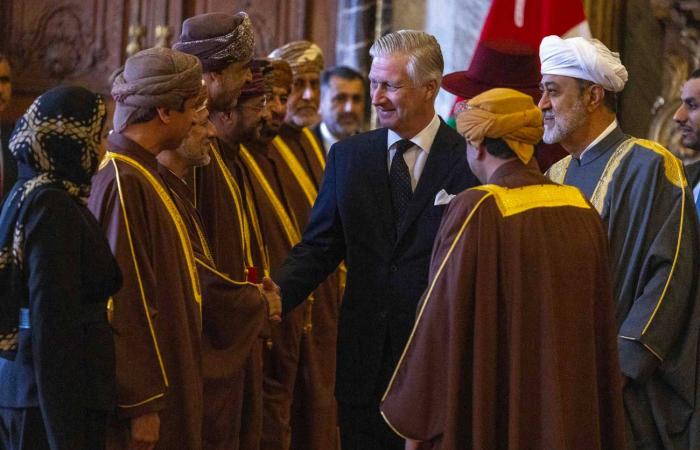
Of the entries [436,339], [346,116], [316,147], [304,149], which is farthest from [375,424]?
[346,116]

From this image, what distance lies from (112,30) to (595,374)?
4724 mm

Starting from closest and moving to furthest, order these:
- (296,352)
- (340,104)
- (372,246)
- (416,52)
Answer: (372,246) → (416,52) → (296,352) → (340,104)

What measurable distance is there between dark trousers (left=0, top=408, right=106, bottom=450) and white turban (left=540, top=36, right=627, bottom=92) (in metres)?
1.94

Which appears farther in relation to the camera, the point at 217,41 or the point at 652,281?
the point at 217,41

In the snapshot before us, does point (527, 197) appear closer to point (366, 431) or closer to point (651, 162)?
point (651, 162)

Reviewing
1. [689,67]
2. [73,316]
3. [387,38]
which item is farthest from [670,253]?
[689,67]

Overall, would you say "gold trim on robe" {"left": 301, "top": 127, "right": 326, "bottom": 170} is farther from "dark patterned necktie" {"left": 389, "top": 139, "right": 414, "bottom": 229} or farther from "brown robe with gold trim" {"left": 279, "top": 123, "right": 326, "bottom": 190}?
"dark patterned necktie" {"left": 389, "top": 139, "right": 414, "bottom": 229}

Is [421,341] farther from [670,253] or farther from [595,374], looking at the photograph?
[670,253]

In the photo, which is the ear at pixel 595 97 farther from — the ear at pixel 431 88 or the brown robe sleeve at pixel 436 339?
the brown robe sleeve at pixel 436 339

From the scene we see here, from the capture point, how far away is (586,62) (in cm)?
394

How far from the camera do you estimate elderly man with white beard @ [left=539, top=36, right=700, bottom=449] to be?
3.69m

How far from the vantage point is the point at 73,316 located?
2.73 meters

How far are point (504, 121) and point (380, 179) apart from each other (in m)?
0.73

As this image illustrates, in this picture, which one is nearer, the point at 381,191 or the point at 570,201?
the point at 570,201
